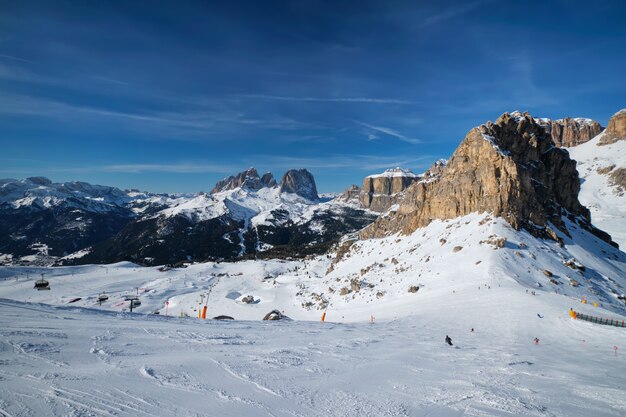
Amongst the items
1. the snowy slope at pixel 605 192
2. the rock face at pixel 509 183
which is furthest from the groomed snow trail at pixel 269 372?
the snowy slope at pixel 605 192

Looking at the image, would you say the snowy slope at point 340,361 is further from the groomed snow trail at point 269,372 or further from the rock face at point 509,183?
the rock face at point 509,183

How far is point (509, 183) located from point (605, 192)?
137785mm

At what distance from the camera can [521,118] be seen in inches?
2911

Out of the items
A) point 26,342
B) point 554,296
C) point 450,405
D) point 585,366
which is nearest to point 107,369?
point 26,342

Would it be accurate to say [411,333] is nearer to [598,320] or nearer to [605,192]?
[598,320]

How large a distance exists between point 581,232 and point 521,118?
27.4 m

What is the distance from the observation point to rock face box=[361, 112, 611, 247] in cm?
5769

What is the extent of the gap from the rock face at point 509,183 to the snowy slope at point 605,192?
136 feet

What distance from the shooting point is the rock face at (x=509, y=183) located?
189 ft

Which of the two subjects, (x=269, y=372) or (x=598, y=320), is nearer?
(x=269, y=372)

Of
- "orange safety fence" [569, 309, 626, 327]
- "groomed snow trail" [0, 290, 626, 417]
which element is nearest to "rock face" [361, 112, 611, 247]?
"orange safety fence" [569, 309, 626, 327]

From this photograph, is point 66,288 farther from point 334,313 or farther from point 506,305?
point 506,305

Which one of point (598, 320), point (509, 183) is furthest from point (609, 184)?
point (598, 320)

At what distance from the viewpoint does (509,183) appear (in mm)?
58094
